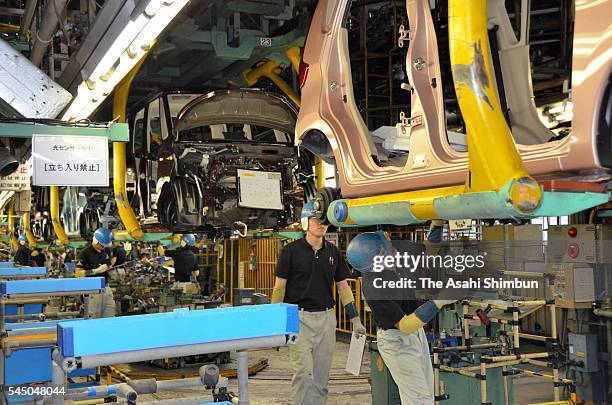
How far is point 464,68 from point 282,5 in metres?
5.34

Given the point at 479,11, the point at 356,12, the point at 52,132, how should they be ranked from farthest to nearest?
the point at 356,12
the point at 52,132
the point at 479,11

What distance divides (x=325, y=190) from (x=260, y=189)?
9.26 feet

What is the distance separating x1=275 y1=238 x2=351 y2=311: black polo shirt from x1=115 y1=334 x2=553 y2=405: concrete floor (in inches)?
74.3

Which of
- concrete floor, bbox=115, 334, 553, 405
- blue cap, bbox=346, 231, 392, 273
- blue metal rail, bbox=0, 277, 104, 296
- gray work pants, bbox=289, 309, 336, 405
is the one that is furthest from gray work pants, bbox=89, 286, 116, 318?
blue cap, bbox=346, 231, 392, 273

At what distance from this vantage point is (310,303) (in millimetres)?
5234

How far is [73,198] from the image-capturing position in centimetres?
1310

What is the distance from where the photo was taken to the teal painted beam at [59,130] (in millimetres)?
4652

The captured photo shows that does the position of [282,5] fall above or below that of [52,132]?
above

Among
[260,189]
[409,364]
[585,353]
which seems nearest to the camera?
[409,364]

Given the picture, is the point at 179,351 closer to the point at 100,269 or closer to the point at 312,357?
the point at 312,357

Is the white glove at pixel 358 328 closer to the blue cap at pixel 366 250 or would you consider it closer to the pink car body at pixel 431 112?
the blue cap at pixel 366 250

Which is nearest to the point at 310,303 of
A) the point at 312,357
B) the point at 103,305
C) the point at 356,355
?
the point at 312,357

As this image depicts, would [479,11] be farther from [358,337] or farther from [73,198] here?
[73,198]

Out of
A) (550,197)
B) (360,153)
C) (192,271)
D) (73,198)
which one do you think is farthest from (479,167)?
(73,198)
